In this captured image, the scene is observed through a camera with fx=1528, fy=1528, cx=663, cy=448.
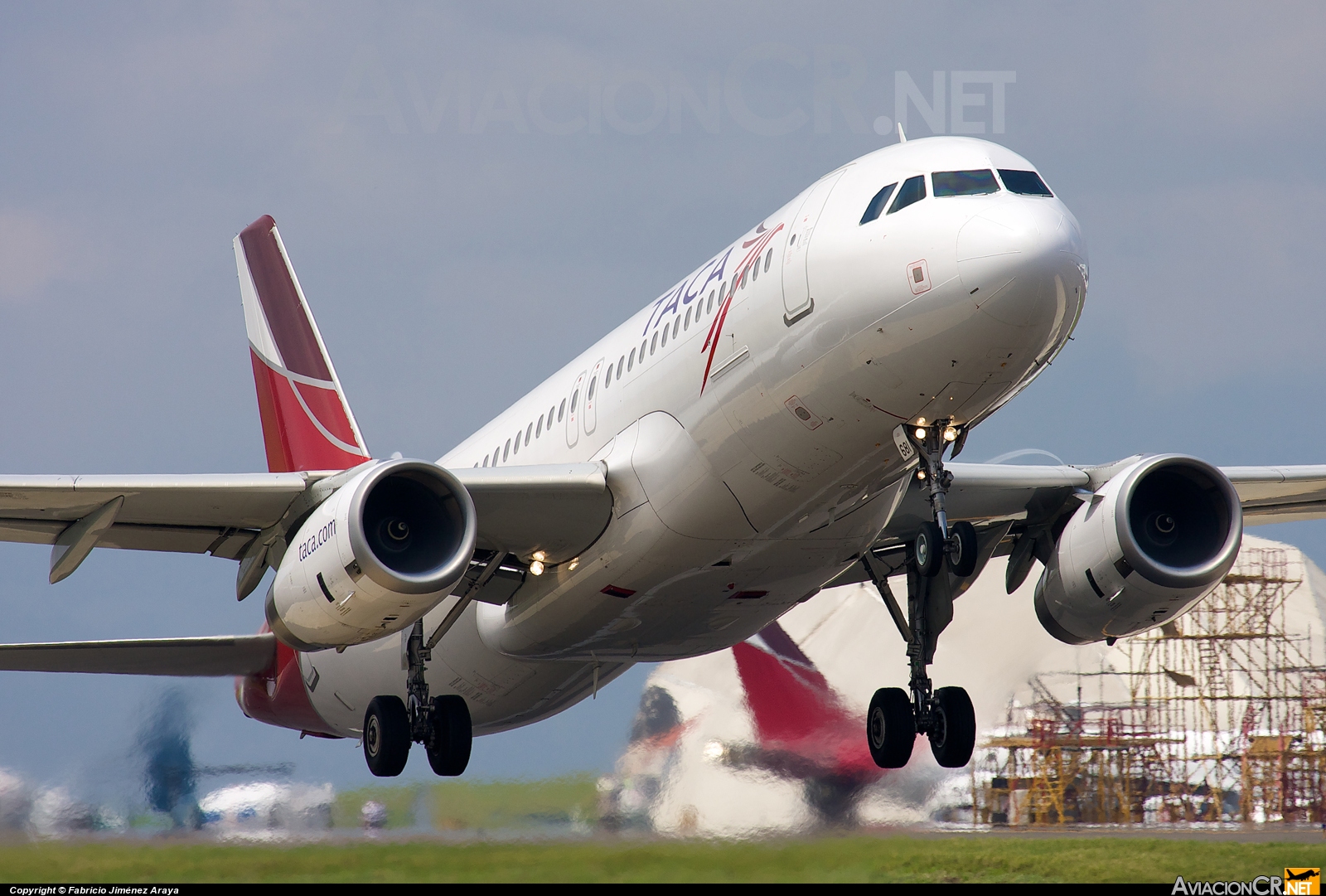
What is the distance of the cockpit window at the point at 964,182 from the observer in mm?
13195

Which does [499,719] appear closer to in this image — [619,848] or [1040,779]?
[619,848]

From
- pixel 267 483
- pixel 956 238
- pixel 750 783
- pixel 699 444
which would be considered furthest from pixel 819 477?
pixel 750 783

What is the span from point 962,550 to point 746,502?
2.37 metres

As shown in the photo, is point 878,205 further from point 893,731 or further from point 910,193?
point 893,731

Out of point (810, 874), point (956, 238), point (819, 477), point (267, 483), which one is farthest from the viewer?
point (810, 874)

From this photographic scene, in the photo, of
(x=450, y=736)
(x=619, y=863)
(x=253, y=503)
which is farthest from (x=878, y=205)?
(x=619, y=863)

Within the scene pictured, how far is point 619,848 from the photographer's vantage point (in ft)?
60.8

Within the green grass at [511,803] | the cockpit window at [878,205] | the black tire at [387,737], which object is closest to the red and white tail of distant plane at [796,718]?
the green grass at [511,803]

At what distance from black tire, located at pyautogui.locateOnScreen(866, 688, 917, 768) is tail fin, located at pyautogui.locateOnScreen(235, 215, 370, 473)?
951cm

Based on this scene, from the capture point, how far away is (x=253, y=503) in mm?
16422

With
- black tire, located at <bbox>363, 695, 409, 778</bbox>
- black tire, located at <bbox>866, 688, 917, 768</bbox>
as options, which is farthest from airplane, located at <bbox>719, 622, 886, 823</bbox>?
black tire, located at <bbox>363, 695, 409, 778</bbox>

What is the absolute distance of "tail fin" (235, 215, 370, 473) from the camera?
78.5ft

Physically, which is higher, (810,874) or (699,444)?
(699,444)

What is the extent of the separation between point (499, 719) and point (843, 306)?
9.17 metres
